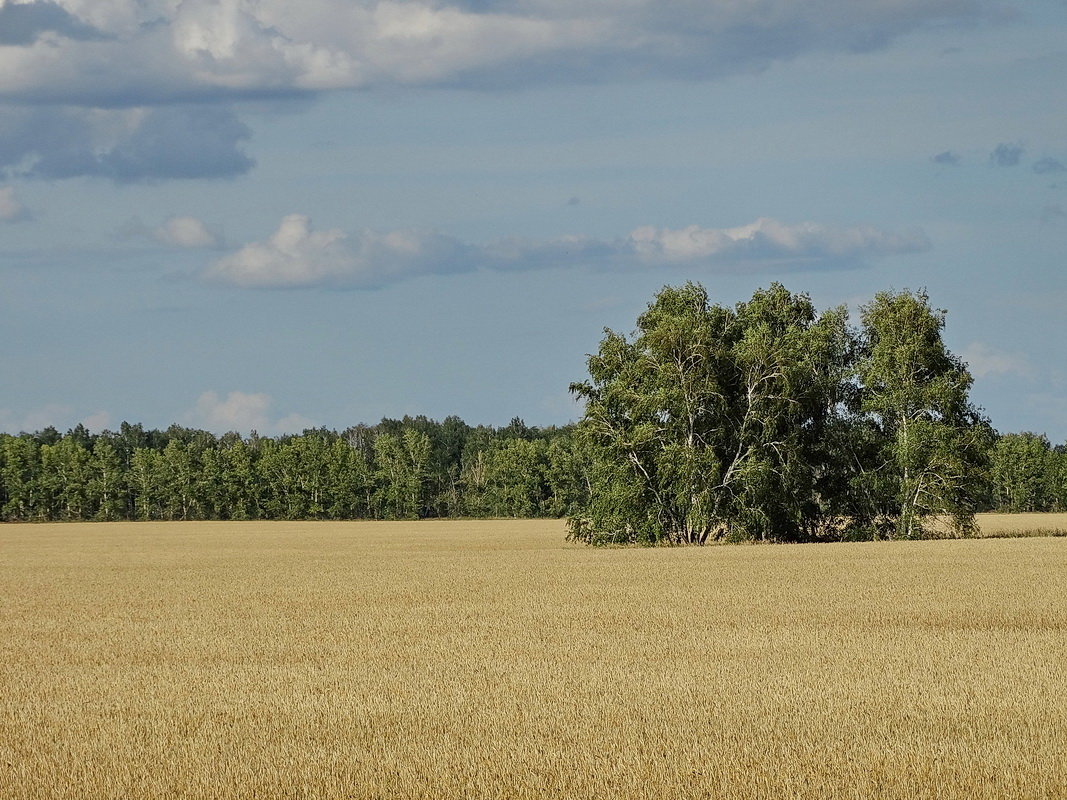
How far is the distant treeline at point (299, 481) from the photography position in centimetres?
15000

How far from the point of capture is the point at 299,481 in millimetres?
150000

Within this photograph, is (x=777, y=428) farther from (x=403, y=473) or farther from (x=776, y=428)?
(x=403, y=473)

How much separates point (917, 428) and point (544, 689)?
4861cm

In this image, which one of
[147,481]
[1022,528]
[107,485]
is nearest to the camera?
[1022,528]

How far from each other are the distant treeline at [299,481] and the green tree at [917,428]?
79.1 m

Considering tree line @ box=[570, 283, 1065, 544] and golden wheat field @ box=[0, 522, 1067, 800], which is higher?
tree line @ box=[570, 283, 1065, 544]

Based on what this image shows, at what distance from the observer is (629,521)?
61656mm

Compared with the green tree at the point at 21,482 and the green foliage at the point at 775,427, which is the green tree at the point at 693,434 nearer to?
the green foliage at the point at 775,427

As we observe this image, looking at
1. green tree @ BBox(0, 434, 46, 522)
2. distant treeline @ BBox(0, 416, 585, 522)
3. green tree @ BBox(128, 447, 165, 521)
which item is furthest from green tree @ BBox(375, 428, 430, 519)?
green tree @ BBox(0, 434, 46, 522)

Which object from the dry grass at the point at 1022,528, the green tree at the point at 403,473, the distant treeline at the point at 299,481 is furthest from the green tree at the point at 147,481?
the dry grass at the point at 1022,528

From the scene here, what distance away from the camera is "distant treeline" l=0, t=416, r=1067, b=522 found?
150m

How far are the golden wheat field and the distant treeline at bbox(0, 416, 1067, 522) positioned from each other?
370 ft

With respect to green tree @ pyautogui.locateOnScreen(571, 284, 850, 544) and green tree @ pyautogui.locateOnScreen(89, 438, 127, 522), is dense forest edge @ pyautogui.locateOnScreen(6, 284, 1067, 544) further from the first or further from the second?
green tree @ pyautogui.locateOnScreen(89, 438, 127, 522)

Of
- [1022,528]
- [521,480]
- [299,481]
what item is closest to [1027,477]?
[521,480]
